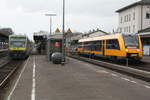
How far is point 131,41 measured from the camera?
A: 81.3 feet

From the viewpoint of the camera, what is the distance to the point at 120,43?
80.6ft

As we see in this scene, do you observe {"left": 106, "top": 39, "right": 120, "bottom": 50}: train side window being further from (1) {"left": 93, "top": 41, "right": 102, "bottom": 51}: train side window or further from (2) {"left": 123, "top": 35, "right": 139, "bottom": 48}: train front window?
(1) {"left": 93, "top": 41, "right": 102, "bottom": 51}: train side window

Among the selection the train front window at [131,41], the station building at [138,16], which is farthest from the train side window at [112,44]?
the station building at [138,16]

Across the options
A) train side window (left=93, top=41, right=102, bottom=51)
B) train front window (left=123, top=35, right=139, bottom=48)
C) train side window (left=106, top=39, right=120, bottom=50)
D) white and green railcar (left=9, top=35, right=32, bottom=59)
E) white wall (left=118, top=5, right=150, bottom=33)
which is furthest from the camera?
white wall (left=118, top=5, right=150, bottom=33)

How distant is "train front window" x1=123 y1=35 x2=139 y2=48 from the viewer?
24453mm

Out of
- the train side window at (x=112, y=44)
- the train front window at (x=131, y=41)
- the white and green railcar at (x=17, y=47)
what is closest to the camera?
the train front window at (x=131, y=41)

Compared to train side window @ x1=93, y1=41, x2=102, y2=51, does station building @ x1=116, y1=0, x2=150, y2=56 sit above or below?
above

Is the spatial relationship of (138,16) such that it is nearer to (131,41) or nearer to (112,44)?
(112,44)

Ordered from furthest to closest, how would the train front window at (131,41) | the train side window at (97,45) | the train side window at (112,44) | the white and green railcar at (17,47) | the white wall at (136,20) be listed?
the white wall at (136,20), the white and green railcar at (17,47), the train side window at (97,45), the train side window at (112,44), the train front window at (131,41)

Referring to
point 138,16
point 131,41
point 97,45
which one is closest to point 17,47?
point 97,45

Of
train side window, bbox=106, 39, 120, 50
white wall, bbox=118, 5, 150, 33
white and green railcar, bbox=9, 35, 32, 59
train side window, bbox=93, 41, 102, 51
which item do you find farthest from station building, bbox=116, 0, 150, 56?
train side window, bbox=106, 39, 120, 50

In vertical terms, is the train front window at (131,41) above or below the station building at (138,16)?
below

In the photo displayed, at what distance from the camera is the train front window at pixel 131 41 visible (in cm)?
2445

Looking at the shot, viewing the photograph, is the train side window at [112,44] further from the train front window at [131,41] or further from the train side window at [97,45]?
the train side window at [97,45]
